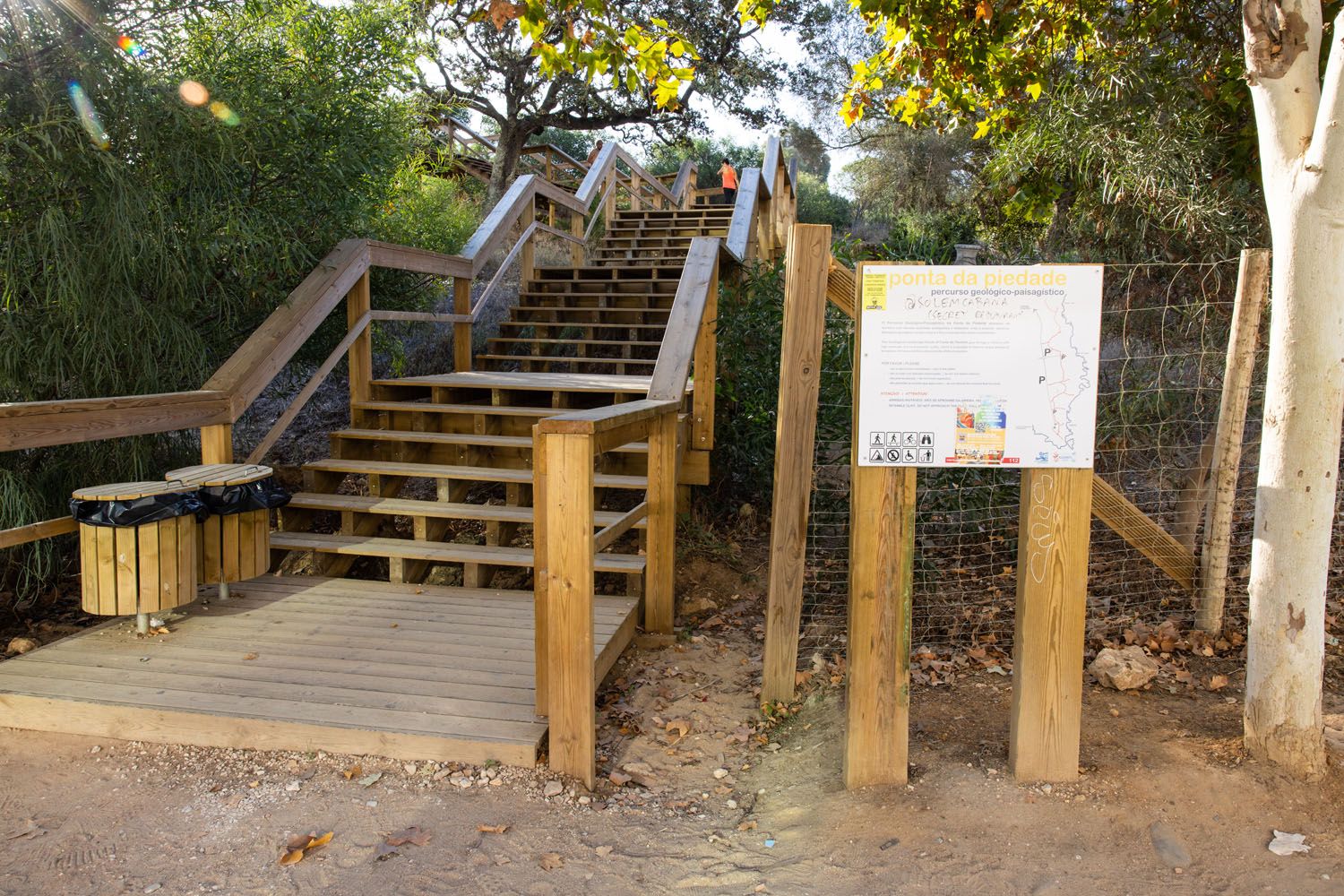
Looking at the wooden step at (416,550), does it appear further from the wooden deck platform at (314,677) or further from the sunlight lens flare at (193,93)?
the sunlight lens flare at (193,93)

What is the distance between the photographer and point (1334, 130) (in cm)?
242

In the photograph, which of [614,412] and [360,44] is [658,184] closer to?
[360,44]

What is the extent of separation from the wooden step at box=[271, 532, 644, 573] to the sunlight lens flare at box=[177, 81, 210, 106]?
211 cm

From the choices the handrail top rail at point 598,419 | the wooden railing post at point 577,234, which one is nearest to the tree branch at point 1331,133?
the handrail top rail at point 598,419

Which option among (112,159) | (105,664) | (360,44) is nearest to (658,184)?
(360,44)

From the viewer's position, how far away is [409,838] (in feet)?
8.26

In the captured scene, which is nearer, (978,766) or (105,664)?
(978,766)

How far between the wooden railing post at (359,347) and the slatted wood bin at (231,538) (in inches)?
61.5

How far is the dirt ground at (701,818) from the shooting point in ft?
7.66

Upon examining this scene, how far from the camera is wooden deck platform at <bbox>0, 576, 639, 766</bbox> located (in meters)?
2.96

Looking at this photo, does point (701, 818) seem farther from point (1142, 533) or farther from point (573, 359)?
point (573, 359)

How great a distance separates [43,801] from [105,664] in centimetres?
79

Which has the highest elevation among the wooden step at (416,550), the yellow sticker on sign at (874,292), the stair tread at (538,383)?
the yellow sticker on sign at (874,292)

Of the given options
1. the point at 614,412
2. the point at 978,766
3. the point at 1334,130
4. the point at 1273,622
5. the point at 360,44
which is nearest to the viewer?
the point at 1334,130
